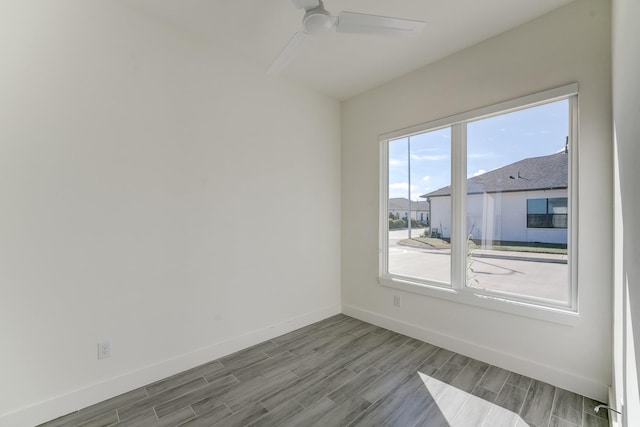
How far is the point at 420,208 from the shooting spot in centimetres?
313

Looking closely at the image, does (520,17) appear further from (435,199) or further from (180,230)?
(180,230)

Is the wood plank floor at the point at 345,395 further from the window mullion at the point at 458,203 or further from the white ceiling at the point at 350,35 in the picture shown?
the white ceiling at the point at 350,35

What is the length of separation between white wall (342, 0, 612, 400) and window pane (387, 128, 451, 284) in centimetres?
25

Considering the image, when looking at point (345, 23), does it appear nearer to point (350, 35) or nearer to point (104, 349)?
point (350, 35)

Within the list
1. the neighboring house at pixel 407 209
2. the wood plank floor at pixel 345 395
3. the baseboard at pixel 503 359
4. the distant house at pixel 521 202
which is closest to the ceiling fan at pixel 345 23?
the distant house at pixel 521 202

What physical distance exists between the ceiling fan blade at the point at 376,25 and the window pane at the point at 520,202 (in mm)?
1319

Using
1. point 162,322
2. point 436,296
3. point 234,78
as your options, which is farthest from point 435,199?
point 162,322

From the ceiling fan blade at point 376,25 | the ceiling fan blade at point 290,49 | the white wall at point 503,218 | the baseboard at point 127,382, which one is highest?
the ceiling fan blade at point 376,25

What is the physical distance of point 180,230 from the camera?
241cm

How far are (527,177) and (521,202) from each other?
0.21m

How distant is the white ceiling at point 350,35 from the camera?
2104 mm

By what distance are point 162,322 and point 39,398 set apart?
770mm

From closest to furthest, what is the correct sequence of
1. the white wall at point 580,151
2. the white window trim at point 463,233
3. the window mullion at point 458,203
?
1. the white wall at point 580,151
2. the white window trim at point 463,233
3. the window mullion at point 458,203

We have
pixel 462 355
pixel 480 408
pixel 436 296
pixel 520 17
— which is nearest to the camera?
pixel 480 408
